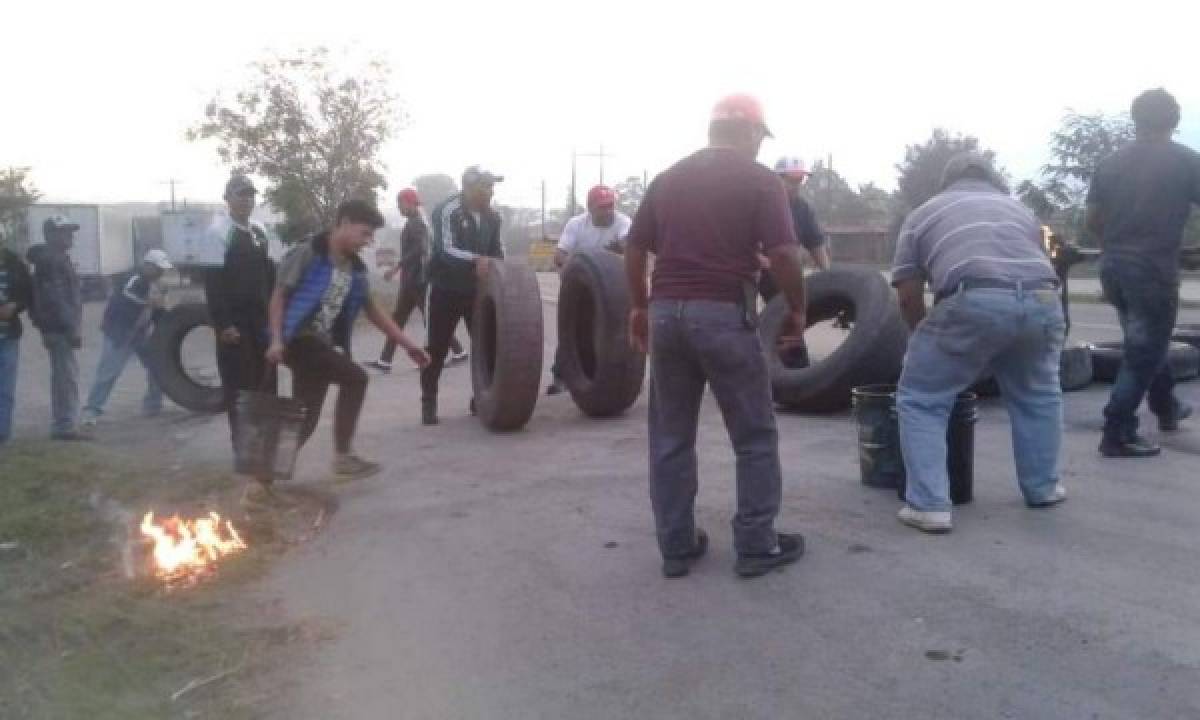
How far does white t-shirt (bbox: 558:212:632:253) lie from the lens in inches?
404

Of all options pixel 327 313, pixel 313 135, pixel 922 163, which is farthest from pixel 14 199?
pixel 327 313

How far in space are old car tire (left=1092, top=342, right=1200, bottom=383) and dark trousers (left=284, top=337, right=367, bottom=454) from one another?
616 centimetres

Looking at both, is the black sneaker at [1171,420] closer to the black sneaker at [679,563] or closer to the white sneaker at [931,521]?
the white sneaker at [931,521]

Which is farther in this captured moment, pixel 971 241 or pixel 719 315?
pixel 971 241

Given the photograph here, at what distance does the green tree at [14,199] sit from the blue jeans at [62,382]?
30956mm

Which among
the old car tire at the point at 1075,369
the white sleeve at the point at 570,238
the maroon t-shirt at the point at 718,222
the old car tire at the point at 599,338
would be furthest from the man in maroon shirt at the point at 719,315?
the old car tire at the point at 1075,369

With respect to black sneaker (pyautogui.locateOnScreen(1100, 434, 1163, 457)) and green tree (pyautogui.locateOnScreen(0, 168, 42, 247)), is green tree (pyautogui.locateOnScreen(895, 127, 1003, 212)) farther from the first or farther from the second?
black sneaker (pyautogui.locateOnScreen(1100, 434, 1163, 457))

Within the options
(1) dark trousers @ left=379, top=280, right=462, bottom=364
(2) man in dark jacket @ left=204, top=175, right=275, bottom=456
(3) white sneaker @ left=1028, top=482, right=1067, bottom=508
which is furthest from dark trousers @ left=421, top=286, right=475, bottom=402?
(3) white sneaker @ left=1028, top=482, right=1067, bottom=508

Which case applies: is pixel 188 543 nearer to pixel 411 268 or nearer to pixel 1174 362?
pixel 1174 362

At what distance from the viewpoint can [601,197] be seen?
403 inches

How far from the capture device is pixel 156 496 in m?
7.49

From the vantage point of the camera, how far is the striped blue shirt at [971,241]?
5559mm

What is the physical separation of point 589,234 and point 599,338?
1584 mm

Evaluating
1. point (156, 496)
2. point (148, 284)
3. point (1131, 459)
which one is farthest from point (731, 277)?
point (148, 284)
